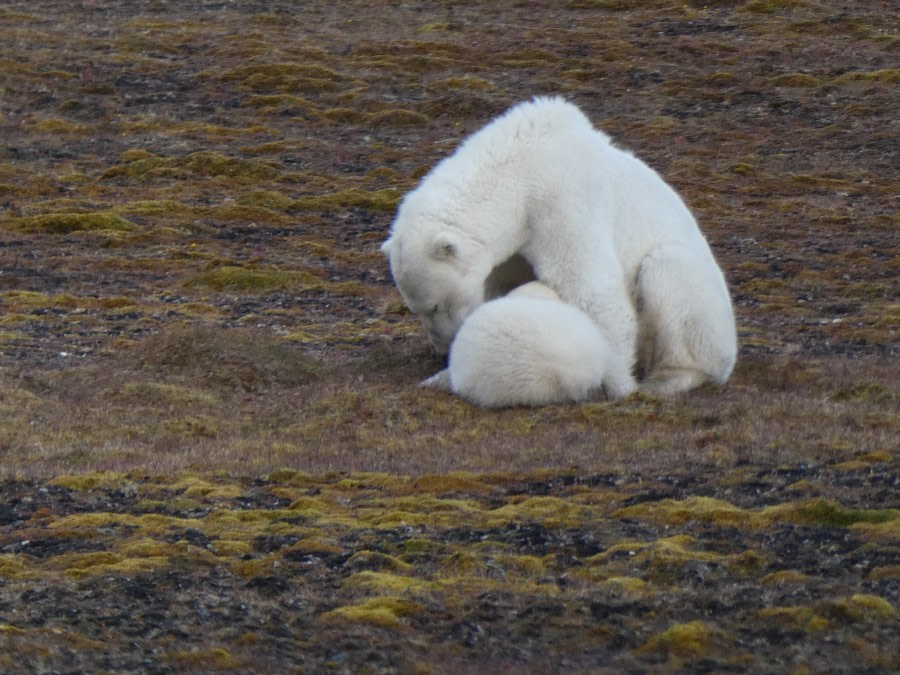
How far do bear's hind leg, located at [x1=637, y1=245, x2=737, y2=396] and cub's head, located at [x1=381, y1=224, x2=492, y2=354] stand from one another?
5.11 ft

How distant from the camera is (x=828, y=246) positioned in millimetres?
23797

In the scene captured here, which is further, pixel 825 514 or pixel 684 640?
pixel 825 514

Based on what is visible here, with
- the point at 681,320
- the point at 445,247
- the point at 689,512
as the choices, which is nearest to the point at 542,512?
the point at 689,512

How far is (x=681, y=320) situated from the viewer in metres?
12.4

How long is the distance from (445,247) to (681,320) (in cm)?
229

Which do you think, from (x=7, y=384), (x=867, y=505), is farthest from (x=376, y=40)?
(x=867, y=505)

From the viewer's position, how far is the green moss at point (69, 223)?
25.2 metres

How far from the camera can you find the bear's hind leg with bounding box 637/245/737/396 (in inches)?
488

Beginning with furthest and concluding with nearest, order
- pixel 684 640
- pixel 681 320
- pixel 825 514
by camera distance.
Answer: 1. pixel 681 320
2. pixel 825 514
3. pixel 684 640

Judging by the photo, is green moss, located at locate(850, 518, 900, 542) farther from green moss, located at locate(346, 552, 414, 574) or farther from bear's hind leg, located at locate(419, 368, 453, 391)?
bear's hind leg, located at locate(419, 368, 453, 391)

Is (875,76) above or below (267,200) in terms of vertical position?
above

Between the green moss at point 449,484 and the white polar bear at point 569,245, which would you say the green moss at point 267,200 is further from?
the green moss at point 449,484

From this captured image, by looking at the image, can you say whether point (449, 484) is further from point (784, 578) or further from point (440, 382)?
point (440, 382)

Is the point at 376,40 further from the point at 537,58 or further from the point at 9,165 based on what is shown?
the point at 9,165
